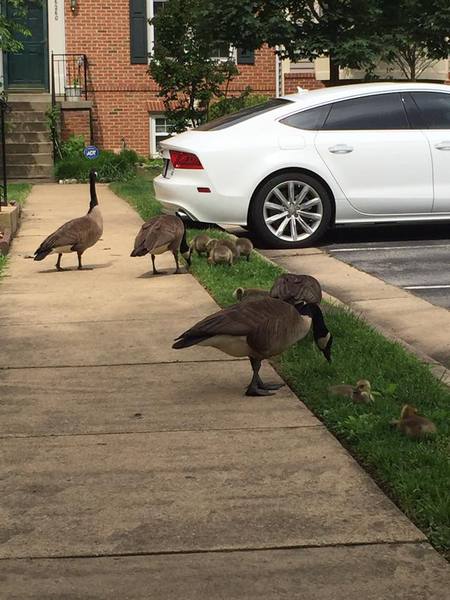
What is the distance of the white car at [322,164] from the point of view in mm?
12117

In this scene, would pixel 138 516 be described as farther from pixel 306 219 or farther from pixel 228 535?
pixel 306 219

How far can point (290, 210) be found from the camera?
12.2 meters

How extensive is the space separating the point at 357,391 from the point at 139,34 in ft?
71.1

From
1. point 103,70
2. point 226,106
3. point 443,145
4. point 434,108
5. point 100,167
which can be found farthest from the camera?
point 103,70

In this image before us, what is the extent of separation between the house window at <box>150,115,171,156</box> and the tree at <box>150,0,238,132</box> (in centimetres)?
239

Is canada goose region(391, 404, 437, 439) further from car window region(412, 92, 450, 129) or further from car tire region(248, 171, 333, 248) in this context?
car window region(412, 92, 450, 129)

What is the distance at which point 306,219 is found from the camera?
1230 cm

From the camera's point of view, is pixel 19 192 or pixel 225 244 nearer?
pixel 225 244

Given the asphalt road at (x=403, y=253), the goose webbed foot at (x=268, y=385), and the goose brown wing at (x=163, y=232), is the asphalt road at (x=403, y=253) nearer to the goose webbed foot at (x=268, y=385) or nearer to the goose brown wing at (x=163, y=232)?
the goose brown wing at (x=163, y=232)

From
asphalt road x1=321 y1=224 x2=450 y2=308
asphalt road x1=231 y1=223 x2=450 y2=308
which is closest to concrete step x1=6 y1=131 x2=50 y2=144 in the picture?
asphalt road x1=231 y1=223 x2=450 y2=308

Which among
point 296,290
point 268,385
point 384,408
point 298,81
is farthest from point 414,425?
point 298,81

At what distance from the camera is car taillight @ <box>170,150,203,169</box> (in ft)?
40.1

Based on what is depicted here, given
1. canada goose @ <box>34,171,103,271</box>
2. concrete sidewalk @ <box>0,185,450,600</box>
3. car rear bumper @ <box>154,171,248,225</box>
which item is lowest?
concrete sidewalk @ <box>0,185,450,600</box>

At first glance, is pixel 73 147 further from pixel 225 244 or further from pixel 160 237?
pixel 160 237
